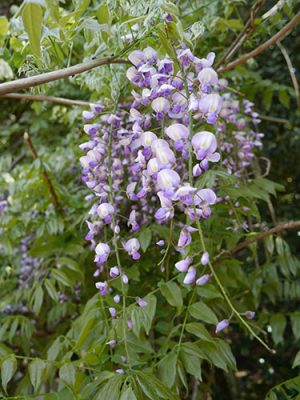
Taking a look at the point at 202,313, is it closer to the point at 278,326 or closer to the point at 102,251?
the point at 102,251

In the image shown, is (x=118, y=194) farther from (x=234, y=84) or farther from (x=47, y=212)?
(x=234, y=84)

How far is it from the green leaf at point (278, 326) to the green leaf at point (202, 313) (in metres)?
0.40

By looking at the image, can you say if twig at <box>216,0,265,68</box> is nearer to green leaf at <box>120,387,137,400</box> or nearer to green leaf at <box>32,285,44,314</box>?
green leaf at <box>32,285,44,314</box>

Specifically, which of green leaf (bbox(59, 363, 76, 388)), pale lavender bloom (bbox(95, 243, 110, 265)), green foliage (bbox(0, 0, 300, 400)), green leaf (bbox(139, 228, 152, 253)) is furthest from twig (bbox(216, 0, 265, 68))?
green leaf (bbox(59, 363, 76, 388))

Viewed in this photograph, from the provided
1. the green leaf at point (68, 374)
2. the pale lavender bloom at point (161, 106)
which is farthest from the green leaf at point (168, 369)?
the pale lavender bloom at point (161, 106)

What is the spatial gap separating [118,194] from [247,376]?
69.4 inches

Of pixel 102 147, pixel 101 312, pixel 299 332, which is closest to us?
pixel 102 147

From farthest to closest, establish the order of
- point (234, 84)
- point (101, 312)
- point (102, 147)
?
1. point (234, 84)
2. point (101, 312)
3. point (102, 147)

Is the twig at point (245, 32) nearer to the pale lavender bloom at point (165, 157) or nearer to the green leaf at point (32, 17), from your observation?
the pale lavender bloom at point (165, 157)

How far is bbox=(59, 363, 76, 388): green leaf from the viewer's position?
92cm

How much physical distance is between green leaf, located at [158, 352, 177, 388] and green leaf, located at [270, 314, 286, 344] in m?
0.44

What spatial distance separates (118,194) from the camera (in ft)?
4.33

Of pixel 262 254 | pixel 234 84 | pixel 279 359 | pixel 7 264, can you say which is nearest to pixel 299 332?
pixel 234 84

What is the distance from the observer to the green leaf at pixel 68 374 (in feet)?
3.03
